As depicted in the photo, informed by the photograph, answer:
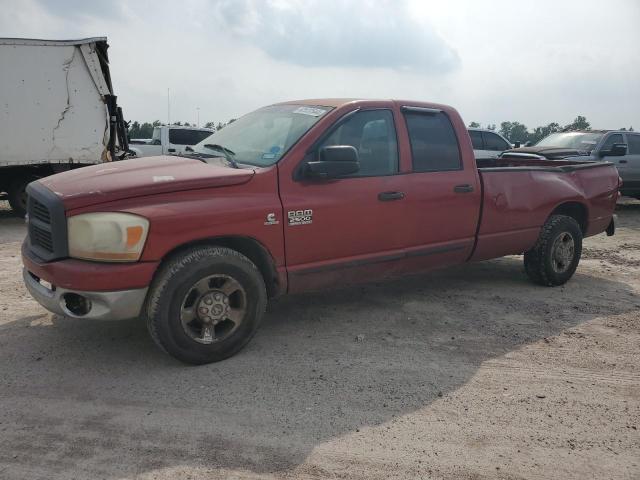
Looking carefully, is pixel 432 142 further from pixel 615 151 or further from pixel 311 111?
pixel 615 151

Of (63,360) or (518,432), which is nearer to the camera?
(518,432)

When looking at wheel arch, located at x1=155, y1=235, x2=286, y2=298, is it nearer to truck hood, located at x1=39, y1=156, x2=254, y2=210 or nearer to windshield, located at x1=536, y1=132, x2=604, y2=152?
truck hood, located at x1=39, y1=156, x2=254, y2=210

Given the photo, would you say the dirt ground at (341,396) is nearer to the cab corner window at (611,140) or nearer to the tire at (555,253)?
the tire at (555,253)

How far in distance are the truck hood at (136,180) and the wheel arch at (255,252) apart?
372mm

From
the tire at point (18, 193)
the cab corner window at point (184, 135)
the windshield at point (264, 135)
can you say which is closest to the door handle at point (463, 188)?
the windshield at point (264, 135)

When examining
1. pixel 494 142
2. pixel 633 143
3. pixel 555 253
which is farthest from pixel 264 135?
pixel 494 142

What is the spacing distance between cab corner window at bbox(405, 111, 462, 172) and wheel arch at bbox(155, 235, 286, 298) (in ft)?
5.07

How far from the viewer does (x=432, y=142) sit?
476 cm

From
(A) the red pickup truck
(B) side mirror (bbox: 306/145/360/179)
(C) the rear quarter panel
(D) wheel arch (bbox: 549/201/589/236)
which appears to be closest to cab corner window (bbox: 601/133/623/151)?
(C) the rear quarter panel

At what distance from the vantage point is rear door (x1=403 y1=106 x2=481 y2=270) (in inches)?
180

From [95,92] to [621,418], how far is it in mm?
9882

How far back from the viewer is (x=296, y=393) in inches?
131

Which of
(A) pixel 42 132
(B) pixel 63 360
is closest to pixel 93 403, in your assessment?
(B) pixel 63 360

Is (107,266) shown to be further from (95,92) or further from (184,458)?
(95,92)
